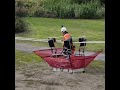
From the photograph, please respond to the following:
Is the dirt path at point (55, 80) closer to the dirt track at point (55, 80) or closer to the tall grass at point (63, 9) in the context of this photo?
the dirt track at point (55, 80)

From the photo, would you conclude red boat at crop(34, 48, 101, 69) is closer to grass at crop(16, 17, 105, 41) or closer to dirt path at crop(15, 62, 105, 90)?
dirt path at crop(15, 62, 105, 90)

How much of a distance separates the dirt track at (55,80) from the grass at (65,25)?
502 centimetres

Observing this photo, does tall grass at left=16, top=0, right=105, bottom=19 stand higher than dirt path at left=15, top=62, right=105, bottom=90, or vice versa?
tall grass at left=16, top=0, right=105, bottom=19

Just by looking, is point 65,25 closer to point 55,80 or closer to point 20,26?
point 20,26

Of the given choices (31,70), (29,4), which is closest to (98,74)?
(31,70)

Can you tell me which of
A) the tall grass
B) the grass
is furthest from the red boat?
the tall grass

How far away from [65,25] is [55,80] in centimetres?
814

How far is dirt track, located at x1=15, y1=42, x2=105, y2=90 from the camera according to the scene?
7.61 m

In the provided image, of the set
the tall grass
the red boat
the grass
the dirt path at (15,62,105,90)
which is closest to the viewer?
the dirt path at (15,62,105,90)

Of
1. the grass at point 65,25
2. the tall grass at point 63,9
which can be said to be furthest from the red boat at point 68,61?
the tall grass at point 63,9

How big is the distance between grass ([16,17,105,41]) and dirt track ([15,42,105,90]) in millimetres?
5022

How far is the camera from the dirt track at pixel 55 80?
761cm
